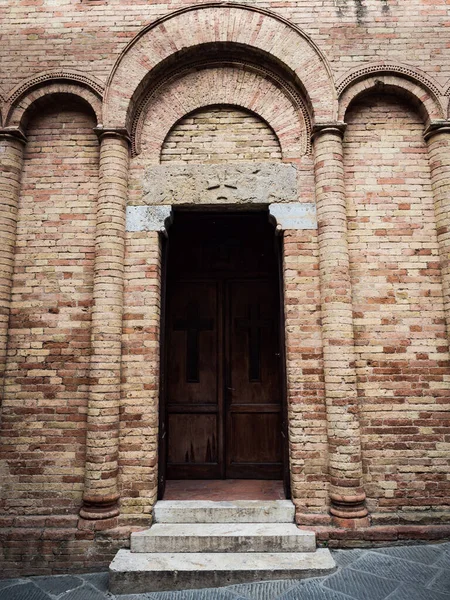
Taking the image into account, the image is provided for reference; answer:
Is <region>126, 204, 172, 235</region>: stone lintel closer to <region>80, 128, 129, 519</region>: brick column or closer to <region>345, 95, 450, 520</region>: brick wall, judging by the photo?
<region>80, 128, 129, 519</region>: brick column

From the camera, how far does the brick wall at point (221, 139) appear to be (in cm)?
484

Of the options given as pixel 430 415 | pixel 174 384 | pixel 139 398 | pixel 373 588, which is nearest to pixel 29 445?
pixel 139 398

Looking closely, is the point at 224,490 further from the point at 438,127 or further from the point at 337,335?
the point at 438,127

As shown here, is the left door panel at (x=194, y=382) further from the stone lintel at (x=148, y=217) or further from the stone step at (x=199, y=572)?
the stone step at (x=199, y=572)

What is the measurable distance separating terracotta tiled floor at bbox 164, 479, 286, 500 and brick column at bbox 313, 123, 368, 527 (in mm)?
858

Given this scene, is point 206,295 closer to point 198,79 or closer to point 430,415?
point 198,79

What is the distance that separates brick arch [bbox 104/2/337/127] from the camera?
4.68m

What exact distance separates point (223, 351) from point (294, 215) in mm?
2249

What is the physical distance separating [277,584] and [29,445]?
2899mm

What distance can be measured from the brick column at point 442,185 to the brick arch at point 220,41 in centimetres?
129

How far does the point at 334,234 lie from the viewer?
14.5 ft

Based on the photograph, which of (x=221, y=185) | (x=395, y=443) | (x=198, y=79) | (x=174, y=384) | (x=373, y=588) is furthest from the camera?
(x=174, y=384)

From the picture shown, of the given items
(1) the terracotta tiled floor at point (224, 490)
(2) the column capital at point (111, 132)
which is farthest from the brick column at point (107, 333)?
(1) the terracotta tiled floor at point (224, 490)

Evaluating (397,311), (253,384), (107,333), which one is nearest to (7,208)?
(107,333)
